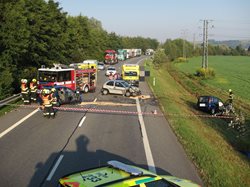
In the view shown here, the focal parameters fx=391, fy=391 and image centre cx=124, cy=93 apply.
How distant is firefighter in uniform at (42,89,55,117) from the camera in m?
19.1

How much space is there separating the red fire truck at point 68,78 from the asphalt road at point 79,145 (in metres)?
6.25

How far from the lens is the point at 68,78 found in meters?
30.5

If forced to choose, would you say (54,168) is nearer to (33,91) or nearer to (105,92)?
(33,91)

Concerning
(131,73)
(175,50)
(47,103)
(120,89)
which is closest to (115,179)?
(47,103)

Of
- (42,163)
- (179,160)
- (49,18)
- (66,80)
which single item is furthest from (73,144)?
(49,18)

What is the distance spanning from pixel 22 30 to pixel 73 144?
17.8m

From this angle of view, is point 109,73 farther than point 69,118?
Yes

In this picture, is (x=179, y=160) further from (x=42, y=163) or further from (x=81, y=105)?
(x=81, y=105)

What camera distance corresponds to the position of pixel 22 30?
98.0 feet

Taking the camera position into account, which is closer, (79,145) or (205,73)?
(79,145)

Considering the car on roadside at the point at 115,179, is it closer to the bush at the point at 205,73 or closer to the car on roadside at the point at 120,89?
the car on roadside at the point at 120,89

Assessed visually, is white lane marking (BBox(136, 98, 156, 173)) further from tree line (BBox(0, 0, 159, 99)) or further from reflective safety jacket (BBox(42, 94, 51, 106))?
tree line (BBox(0, 0, 159, 99))

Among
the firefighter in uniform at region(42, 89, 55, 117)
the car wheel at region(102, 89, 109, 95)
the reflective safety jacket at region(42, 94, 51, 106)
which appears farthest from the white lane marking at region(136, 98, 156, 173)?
the car wheel at region(102, 89, 109, 95)

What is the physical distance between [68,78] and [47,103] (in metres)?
11.2
